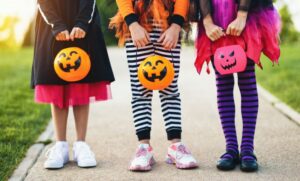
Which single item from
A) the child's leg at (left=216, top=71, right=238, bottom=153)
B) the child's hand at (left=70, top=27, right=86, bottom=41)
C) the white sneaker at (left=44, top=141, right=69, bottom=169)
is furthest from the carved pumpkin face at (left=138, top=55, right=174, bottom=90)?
the white sneaker at (left=44, top=141, right=69, bottom=169)

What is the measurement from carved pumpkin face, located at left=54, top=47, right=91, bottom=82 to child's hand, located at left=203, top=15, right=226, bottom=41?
2.80ft

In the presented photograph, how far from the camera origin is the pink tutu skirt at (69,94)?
4082mm

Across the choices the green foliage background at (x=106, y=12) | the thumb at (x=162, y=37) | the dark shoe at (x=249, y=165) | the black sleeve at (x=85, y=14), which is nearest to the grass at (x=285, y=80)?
the dark shoe at (x=249, y=165)

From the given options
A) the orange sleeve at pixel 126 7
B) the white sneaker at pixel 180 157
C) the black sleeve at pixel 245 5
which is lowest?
the white sneaker at pixel 180 157

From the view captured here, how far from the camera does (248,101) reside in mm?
3922

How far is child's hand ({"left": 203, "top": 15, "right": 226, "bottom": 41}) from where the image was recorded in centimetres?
373

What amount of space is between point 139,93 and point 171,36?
48 cm

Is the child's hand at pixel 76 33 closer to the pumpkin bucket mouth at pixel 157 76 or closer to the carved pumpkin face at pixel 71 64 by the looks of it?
the carved pumpkin face at pixel 71 64

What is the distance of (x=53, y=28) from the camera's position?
155 inches

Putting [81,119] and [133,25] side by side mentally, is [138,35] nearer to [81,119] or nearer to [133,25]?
[133,25]

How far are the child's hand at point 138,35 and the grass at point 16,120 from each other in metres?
1.30

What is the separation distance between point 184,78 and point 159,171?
19.1ft

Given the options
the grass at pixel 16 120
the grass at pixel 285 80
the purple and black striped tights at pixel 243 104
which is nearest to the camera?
the purple and black striped tights at pixel 243 104

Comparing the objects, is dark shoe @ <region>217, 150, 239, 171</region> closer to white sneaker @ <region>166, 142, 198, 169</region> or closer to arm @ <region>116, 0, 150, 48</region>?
white sneaker @ <region>166, 142, 198, 169</region>
